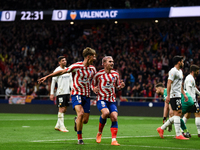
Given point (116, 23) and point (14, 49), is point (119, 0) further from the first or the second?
point (14, 49)

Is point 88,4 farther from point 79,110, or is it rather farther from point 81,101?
point 79,110

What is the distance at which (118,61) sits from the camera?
2703cm

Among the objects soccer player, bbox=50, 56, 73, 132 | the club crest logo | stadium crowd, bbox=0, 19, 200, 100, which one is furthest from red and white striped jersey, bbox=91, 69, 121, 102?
the club crest logo

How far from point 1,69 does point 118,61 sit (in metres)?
9.80

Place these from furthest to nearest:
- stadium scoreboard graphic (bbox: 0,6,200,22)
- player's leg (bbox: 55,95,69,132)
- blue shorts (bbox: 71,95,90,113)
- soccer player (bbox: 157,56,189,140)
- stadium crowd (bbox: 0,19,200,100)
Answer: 1. stadium scoreboard graphic (bbox: 0,6,200,22)
2. stadium crowd (bbox: 0,19,200,100)
3. player's leg (bbox: 55,95,69,132)
4. soccer player (bbox: 157,56,189,140)
5. blue shorts (bbox: 71,95,90,113)

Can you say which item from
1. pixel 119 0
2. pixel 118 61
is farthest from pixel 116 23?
pixel 118 61

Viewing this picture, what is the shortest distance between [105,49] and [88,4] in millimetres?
3851

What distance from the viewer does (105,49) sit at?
94.1 feet

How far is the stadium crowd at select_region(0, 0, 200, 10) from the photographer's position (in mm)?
26641

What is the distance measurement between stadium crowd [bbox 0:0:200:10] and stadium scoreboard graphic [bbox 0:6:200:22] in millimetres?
714

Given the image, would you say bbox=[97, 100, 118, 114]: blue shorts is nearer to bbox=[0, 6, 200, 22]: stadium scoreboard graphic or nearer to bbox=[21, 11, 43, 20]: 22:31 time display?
bbox=[0, 6, 200, 22]: stadium scoreboard graphic

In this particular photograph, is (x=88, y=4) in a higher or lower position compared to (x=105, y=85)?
higher

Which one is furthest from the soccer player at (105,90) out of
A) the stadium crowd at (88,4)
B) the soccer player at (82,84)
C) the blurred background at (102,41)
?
the stadium crowd at (88,4)

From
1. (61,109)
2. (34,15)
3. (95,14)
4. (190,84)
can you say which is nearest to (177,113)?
(190,84)
